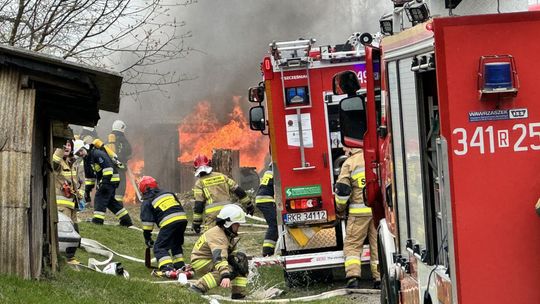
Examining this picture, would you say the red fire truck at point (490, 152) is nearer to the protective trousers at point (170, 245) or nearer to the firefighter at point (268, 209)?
the protective trousers at point (170, 245)

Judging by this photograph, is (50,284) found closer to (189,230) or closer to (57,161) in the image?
(57,161)

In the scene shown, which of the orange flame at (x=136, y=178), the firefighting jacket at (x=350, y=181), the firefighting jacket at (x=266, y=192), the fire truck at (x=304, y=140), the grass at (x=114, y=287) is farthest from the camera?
the orange flame at (x=136, y=178)

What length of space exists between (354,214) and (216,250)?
169 centimetres

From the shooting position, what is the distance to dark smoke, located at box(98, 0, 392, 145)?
25.5m

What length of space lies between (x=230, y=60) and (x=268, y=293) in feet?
49.8

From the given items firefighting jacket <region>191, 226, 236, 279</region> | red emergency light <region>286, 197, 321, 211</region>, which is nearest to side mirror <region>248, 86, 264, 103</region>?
red emergency light <region>286, 197, 321, 211</region>

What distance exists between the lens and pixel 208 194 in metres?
13.4

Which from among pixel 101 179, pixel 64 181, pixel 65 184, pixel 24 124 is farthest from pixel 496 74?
pixel 101 179

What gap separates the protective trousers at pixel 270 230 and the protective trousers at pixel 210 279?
9.36 feet

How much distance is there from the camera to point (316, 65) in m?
11.5

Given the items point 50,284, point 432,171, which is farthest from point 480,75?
point 50,284

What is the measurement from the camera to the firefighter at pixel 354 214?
11.0m

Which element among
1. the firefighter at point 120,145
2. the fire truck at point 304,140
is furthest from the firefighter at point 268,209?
the firefighter at point 120,145

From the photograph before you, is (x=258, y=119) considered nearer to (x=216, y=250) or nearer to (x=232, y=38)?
(x=216, y=250)
